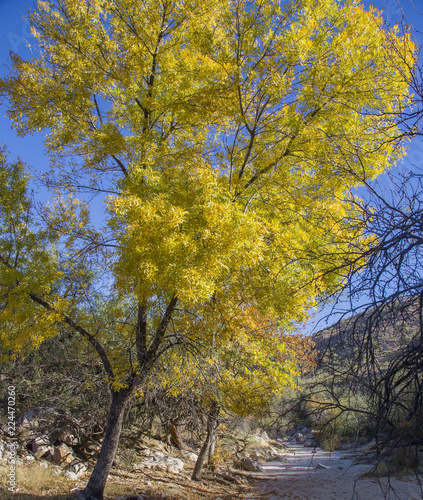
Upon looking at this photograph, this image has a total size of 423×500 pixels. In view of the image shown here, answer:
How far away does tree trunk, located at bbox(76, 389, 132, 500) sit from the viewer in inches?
274

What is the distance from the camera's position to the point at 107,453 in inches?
285

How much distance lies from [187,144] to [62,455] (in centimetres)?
866

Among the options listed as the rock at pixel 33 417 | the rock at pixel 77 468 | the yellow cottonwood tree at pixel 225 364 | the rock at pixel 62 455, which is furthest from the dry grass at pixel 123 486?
the yellow cottonwood tree at pixel 225 364

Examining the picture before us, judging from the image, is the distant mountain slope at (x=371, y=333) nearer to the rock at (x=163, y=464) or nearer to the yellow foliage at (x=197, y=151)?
the yellow foliage at (x=197, y=151)

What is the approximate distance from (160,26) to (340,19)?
12.1ft

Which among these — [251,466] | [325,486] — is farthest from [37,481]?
[251,466]

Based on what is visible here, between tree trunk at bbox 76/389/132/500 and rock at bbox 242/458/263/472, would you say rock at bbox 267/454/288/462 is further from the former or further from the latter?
tree trunk at bbox 76/389/132/500

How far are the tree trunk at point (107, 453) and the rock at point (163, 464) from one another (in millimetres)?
3919

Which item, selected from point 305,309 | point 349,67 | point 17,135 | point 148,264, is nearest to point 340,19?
point 349,67

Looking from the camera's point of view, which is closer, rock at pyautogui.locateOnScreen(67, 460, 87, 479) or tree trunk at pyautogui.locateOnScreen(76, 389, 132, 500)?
tree trunk at pyautogui.locateOnScreen(76, 389, 132, 500)

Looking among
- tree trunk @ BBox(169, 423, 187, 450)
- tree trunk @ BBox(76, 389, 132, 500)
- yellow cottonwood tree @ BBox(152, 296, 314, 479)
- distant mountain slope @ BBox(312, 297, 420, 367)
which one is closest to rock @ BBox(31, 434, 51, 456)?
tree trunk @ BBox(76, 389, 132, 500)

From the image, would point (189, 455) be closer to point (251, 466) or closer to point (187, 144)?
point (251, 466)

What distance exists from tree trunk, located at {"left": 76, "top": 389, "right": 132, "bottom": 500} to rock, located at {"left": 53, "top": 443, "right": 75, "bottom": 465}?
233 cm

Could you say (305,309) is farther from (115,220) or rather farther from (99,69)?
(99,69)
